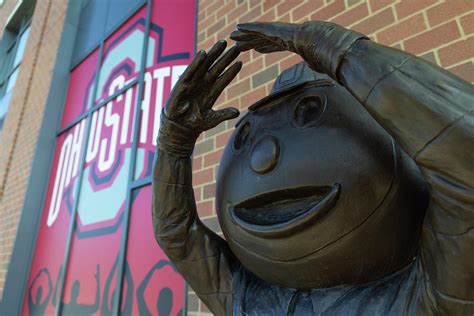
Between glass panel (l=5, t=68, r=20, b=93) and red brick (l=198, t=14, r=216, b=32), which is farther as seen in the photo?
glass panel (l=5, t=68, r=20, b=93)

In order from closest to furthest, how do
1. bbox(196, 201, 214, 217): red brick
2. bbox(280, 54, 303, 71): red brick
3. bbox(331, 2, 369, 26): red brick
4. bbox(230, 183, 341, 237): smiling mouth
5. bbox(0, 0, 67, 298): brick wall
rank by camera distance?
bbox(230, 183, 341, 237): smiling mouth < bbox(331, 2, 369, 26): red brick < bbox(280, 54, 303, 71): red brick < bbox(196, 201, 214, 217): red brick < bbox(0, 0, 67, 298): brick wall

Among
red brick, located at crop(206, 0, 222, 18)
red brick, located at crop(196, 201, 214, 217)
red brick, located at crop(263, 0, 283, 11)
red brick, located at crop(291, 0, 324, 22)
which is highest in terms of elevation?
red brick, located at crop(206, 0, 222, 18)

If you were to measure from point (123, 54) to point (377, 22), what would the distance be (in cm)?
239

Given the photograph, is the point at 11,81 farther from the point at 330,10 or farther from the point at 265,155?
the point at 265,155

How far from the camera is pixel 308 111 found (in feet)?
2.00

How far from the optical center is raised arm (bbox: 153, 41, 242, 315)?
30.0 inches

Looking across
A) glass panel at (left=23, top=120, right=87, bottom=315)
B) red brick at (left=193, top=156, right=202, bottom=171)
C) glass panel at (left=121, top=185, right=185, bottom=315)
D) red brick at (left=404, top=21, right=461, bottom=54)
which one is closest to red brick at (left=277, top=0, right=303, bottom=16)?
red brick at (left=404, top=21, right=461, bottom=54)

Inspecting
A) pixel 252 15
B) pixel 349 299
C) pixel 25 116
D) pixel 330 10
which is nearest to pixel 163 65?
pixel 252 15

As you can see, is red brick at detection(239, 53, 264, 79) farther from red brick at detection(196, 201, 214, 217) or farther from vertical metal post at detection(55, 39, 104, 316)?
vertical metal post at detection(55, 39, 104, 316)

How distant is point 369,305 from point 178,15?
2376mm

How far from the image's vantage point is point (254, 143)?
0.63m

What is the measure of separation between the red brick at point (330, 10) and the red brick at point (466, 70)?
20.2 inches

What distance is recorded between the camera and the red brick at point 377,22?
3.73ft

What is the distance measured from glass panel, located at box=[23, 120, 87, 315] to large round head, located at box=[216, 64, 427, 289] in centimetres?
272
